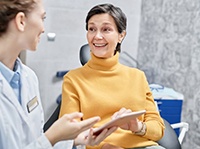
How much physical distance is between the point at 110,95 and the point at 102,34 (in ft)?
1.05

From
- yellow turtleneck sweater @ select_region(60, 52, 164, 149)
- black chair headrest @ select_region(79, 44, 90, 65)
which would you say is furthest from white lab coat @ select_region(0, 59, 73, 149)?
black chair headrest @ select_region(79, 44, 90, 65)

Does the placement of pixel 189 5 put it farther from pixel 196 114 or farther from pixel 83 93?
pixel 83 93

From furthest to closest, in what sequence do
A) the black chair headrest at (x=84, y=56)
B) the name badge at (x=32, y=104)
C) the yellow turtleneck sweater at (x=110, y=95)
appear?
the black chair headrest at (x=84, y=56)
the yellow turtleneck sweater at (x=110, y=95)
the name badge at (x=32, y=104)

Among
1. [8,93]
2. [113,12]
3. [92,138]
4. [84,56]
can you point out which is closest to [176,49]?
[84,56]

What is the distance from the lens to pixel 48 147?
1.07 metres

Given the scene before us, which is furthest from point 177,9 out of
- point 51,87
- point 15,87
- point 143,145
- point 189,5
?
point 15,87

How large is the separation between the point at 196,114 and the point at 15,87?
5.95ft

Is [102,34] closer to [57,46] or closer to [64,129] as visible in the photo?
[64,129]

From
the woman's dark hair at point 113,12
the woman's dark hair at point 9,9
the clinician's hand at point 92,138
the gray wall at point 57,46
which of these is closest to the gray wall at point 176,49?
the gray wall at point 57,46

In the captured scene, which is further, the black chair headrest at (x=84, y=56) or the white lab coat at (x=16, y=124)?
the black chair headrest at (x=84, y=56)

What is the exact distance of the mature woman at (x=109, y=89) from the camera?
5.06ft

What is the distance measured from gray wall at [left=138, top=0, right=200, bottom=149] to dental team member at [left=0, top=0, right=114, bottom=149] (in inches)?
66.9

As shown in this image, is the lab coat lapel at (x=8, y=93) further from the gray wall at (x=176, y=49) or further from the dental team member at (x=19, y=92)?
the gray wall at (x=176, y=49)

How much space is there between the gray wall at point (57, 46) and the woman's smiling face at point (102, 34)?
4.03 feet
